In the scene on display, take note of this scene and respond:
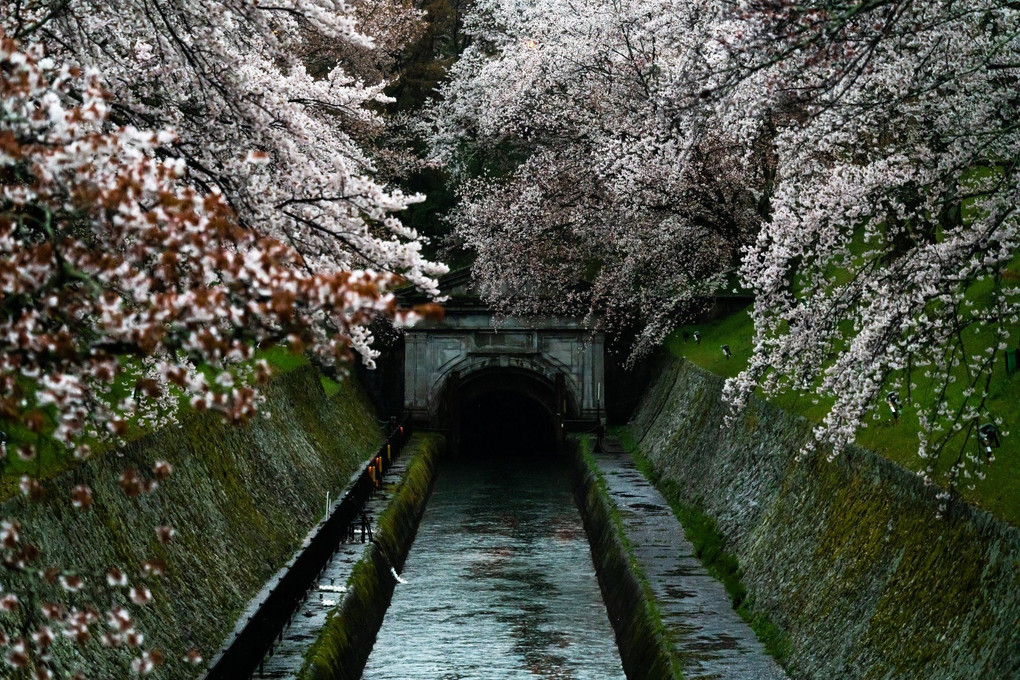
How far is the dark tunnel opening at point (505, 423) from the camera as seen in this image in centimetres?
5419

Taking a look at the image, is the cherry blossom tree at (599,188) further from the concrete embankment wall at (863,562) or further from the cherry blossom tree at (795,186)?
the concrete embankment wall at (863,562)

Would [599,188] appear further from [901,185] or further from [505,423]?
[505,423]

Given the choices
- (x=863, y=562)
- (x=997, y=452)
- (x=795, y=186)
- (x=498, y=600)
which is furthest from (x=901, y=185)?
(x=498, y=600)

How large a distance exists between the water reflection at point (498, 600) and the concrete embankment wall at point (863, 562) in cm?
307

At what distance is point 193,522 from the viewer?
1839cm

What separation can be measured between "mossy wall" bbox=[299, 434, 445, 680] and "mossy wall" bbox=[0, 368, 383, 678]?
1.24m

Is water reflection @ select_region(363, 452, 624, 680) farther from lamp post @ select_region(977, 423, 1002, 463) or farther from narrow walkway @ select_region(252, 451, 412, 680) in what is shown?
lamp post @ select_region(977, 423, 1002, 463)

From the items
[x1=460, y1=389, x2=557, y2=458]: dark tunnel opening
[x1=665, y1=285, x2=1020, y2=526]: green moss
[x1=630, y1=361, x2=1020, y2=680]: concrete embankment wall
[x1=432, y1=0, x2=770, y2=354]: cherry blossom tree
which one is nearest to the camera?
[x1=630, y1=361, x2=1020, y2=680]: concrete embankment wall

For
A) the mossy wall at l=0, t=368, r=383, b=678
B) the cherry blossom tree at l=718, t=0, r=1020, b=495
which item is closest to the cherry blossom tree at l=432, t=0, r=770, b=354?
the mossy wall at l=0, t=368, r=383, b=678

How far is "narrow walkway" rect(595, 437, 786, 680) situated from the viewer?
16.2 m

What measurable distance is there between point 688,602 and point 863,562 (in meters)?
4.87

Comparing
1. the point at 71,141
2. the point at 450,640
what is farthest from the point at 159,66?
the point at 450,640

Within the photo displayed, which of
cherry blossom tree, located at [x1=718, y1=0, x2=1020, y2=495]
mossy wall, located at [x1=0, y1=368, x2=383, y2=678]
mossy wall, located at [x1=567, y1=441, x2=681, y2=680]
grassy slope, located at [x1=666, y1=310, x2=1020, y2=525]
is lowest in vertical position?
mossy wall, located at [x1=567, y1=441, x2=681, y2=680]

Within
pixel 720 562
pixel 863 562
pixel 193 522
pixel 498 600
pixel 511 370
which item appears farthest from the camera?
pixel 511 370
